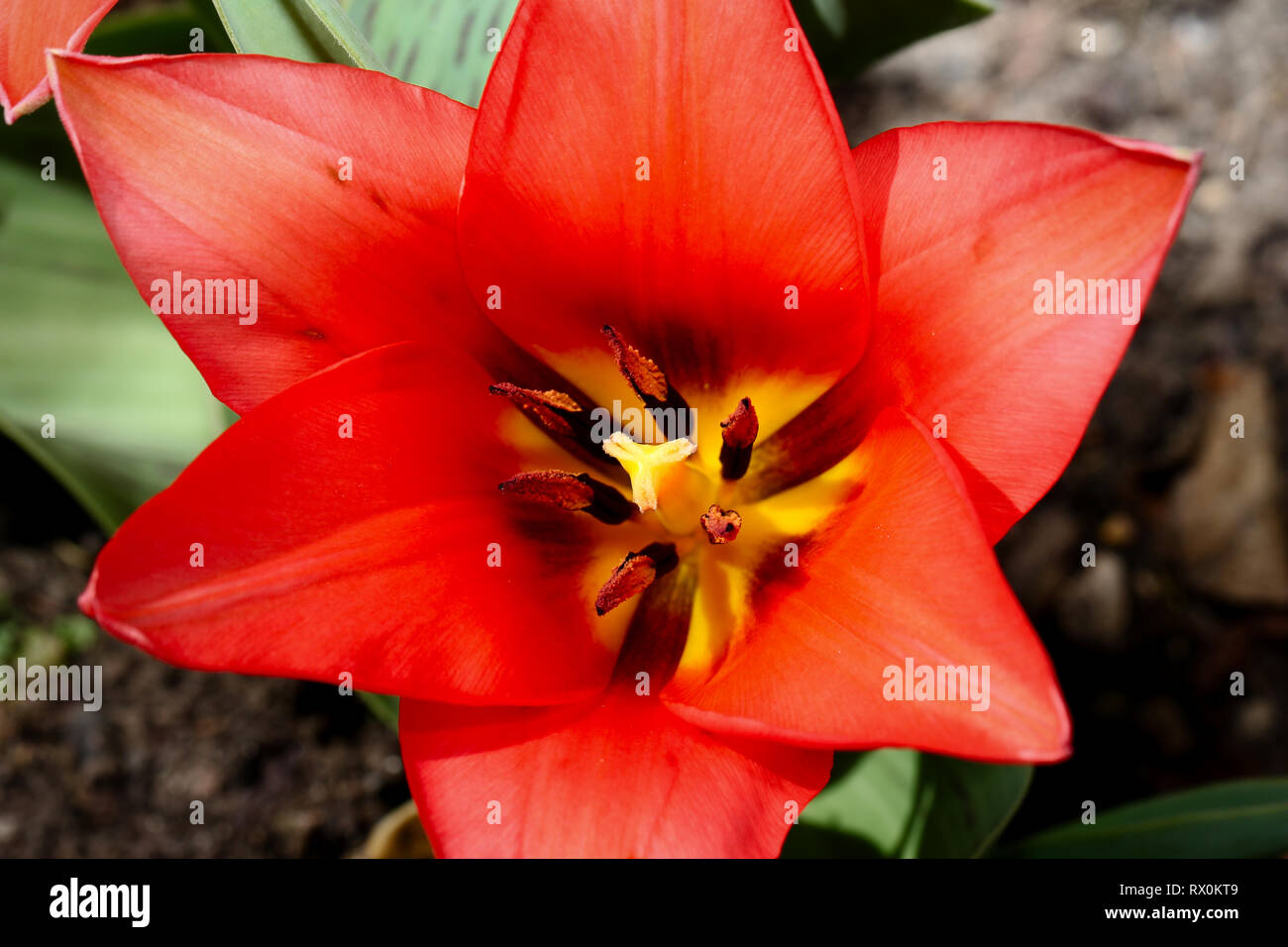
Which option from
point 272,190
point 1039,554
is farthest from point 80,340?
point 1039,554

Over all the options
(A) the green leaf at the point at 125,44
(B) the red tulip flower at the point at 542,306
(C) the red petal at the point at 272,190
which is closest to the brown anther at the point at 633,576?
(B) the red tulip flower at the point at 542,306

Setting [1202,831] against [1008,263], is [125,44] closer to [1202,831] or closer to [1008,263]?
[1008,263]

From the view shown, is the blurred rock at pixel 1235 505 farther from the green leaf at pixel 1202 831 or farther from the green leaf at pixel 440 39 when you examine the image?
the green leaf at pixel 440 39

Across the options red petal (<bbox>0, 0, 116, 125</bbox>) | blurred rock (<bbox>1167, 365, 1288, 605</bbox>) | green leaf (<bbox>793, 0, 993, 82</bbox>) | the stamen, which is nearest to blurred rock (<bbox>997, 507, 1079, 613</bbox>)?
blurred rock (<bbox>1167, 365, 1288, 605</bbox>)

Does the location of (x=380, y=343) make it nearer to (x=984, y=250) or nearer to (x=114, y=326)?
(x=984, y=250)

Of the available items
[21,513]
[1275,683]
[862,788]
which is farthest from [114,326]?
[1275,683]
